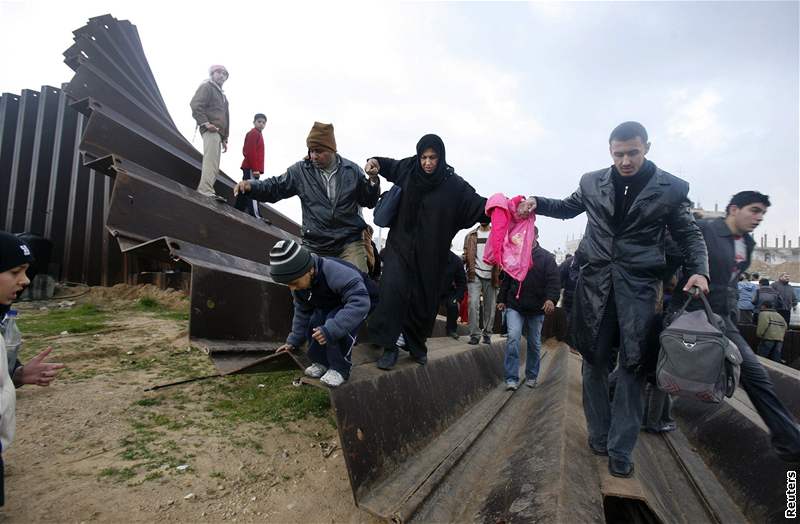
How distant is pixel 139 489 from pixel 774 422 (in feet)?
11.8

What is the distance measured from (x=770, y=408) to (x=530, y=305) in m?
2.25

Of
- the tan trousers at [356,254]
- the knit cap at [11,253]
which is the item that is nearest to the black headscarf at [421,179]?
the tan trousers at [356,254]

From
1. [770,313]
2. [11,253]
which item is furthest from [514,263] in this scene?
[770,313]

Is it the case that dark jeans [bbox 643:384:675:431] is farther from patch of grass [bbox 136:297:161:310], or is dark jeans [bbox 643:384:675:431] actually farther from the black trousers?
patch of grass [bbox 136:297:161:310]

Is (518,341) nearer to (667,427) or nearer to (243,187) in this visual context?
(667,427)

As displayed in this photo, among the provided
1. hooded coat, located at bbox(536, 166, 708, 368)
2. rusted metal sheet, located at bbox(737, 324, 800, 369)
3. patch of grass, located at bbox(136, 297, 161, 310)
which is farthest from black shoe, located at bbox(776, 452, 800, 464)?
patch of grass, located at bbox(136, 297, 161, 310)

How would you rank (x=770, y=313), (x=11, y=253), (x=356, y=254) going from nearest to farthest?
1. (x=11, y=253)
2. (x=356, y=254)
3. (x=770, y=313)

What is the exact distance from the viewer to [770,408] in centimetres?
237

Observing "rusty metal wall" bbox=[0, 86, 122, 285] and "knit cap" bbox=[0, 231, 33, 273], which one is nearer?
"knit cap" bbox=[0, 231, 33, 273]

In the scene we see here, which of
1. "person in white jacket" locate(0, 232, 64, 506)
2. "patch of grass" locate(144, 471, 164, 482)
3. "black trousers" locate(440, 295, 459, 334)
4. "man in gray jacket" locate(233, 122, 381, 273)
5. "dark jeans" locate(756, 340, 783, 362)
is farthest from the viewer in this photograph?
"dark jeans" locate(756, 340, 783, 362)

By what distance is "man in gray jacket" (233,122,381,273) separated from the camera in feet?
10.5

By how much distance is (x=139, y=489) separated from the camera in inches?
82.0

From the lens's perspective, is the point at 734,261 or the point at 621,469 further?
the point at 734,261

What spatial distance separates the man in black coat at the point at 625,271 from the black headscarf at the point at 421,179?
1.07 meters
